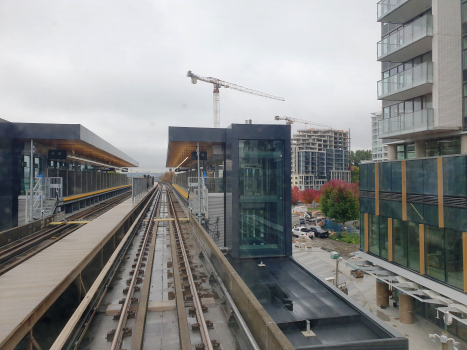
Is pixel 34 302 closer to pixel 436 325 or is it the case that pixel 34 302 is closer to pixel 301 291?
pixel 301 291

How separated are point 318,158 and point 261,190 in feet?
310

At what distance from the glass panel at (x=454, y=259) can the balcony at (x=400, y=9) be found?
36.6 feet

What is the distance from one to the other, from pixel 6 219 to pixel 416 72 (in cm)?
2090

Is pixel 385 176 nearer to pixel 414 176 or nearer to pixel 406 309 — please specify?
pixel 414 176

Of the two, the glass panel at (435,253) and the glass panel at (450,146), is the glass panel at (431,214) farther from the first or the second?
the glass panel at (450,146)

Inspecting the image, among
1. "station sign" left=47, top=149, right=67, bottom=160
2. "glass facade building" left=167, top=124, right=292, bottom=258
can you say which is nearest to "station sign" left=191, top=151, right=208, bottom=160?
"glass facade building" left=167, top=124, right=292, bottom=258

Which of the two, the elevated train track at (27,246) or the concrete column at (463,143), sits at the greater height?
the concrete column at (463,143)

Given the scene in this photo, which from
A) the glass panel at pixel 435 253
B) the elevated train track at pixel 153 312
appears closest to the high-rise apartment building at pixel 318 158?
the glass panel at pixel 435 253

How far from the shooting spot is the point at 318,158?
102 metres

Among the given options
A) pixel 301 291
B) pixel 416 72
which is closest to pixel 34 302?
pixel 301 291

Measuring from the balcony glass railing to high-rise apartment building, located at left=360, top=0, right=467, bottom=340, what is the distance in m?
0.05

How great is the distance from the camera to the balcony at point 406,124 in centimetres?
1417

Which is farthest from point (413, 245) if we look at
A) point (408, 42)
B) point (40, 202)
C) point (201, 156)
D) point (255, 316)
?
point (40, 202)

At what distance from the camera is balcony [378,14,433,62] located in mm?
14156
